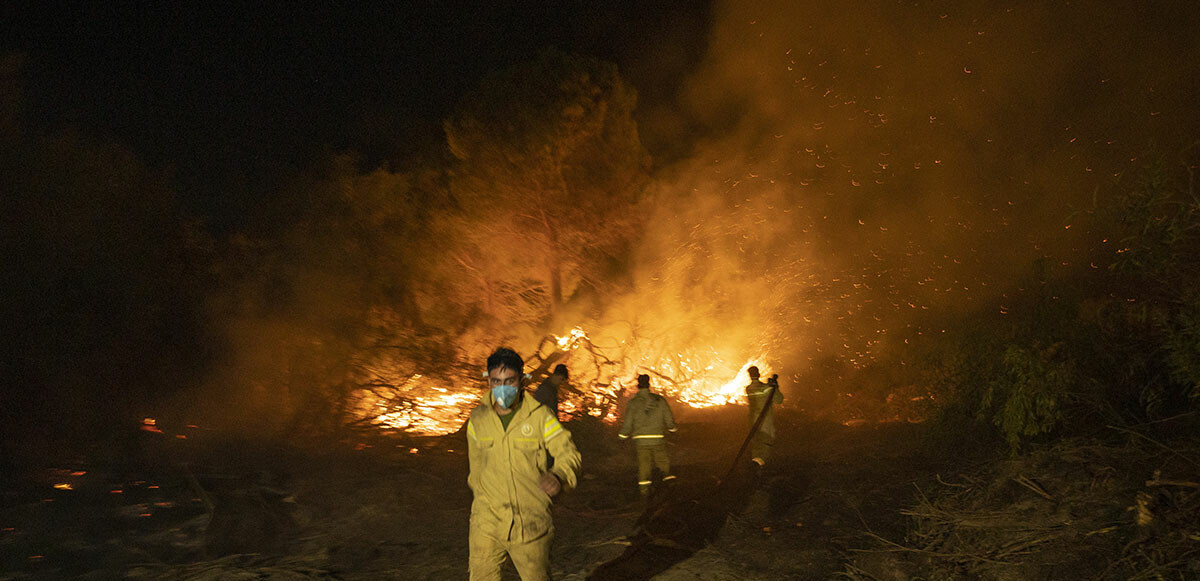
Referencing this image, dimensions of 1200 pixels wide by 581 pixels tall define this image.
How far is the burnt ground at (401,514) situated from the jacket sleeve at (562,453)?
2.51 meters

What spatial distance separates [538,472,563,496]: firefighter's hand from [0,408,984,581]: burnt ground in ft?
8.46

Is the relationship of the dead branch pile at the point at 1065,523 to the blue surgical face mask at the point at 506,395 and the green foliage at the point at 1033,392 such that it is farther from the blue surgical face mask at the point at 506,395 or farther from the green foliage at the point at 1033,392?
the blue surgical face mask at the point at 506,395

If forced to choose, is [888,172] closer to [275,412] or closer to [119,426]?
[275,412]

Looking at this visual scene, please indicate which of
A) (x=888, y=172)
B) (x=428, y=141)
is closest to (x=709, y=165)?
(x=888, y=172)

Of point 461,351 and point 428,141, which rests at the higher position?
point 428,141

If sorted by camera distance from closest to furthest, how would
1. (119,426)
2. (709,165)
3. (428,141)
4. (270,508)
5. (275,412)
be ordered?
(270,508) → (119,426) → (275,412) → (428,141) → (709,165)

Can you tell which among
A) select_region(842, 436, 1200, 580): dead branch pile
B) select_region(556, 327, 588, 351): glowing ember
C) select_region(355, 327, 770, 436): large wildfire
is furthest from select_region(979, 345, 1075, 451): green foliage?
select_region(556, 327, 588, 351): glowing ember

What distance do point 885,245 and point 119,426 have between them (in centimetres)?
1722

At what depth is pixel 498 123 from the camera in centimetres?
1705

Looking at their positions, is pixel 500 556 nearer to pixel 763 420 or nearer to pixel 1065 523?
pixel 1065 523

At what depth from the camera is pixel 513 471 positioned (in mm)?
3854

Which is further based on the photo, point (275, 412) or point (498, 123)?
point (498, 123)

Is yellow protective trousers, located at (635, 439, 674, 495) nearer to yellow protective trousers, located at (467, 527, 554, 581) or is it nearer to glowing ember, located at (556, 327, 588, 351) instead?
yellow protective trousers, located at (467, 527, 554, 581)

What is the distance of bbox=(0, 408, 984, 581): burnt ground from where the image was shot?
616cm
